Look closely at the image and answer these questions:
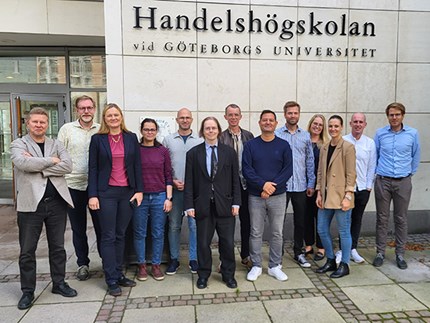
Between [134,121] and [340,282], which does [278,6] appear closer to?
[134,121]

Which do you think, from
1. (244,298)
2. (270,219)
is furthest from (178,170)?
(244,298)

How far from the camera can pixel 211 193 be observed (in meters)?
3.84

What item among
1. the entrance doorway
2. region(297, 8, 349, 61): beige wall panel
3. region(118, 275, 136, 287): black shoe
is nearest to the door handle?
the entrance doorway

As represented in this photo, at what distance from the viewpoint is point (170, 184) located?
13.6ft

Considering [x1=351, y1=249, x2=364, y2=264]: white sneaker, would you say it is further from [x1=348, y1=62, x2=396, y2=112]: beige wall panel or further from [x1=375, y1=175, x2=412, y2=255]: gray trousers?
[x1=348, y1=62, x2=396, y2=112]: beige wall panel

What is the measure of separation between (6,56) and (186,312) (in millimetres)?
7634

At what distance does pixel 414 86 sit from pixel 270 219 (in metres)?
3.67

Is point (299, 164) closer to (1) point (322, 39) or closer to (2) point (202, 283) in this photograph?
(2) point (202, 283)

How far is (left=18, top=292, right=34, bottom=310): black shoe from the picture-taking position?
3498mm

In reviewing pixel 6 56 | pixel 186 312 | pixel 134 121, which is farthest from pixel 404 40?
pixel 6 56

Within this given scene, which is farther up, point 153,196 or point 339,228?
point 153,196

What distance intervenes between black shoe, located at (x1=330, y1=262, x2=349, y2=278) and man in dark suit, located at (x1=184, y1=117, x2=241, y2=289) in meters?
1.24

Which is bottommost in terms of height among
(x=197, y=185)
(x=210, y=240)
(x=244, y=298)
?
(x=244, y=298)

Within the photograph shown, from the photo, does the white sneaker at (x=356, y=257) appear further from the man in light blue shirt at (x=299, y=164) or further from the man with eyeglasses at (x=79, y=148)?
the man with eyeglasses at (x=79, y=148)
